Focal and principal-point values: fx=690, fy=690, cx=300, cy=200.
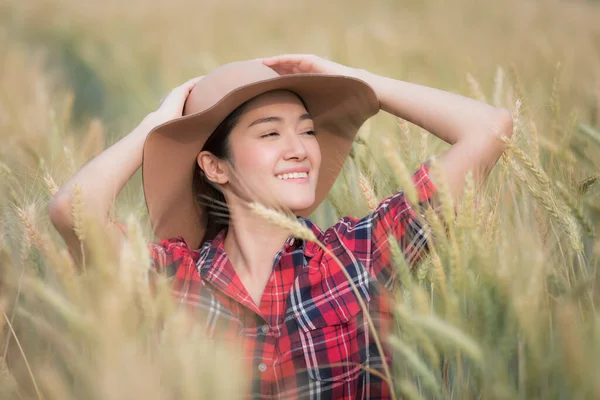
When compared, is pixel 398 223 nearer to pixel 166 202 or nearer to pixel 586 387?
pixel 166 202

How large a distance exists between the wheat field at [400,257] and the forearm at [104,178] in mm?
61

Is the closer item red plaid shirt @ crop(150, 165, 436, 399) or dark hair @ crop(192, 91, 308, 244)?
red plaid shirt @ crop(150, 165, 436, 399)

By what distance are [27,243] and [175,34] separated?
3.58 meters

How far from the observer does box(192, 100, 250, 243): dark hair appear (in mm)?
1628

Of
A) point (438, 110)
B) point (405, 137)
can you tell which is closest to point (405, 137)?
point (405, 137)

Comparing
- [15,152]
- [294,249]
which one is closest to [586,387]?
[294,249]

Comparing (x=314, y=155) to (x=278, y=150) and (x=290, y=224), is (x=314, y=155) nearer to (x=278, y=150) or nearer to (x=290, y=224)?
(x=278, y=150)

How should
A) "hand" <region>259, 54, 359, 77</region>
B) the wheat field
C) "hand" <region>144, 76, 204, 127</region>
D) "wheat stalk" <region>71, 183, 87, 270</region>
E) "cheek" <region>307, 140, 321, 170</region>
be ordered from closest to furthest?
the wheat field
"wheat stalk" <region>71, 183, 87, 270</region>
"cheek" <region>307, 140, 321, 170</region>
"hand" <region>144, 76, 204, 127</region>
"hand" <region>259, 54, 359, 77</region>

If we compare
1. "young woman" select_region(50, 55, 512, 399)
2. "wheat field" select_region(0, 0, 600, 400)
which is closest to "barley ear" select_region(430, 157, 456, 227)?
"wheat field" select_region(0, 0, 600, 400)

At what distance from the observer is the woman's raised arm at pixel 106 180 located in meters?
1.50

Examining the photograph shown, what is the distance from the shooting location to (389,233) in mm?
1498

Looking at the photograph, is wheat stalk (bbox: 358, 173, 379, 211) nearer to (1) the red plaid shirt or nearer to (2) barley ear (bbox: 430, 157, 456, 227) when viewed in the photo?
(1) the red plaid shirt

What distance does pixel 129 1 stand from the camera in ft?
20.9

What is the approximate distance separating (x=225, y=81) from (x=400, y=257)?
0.73 meters
